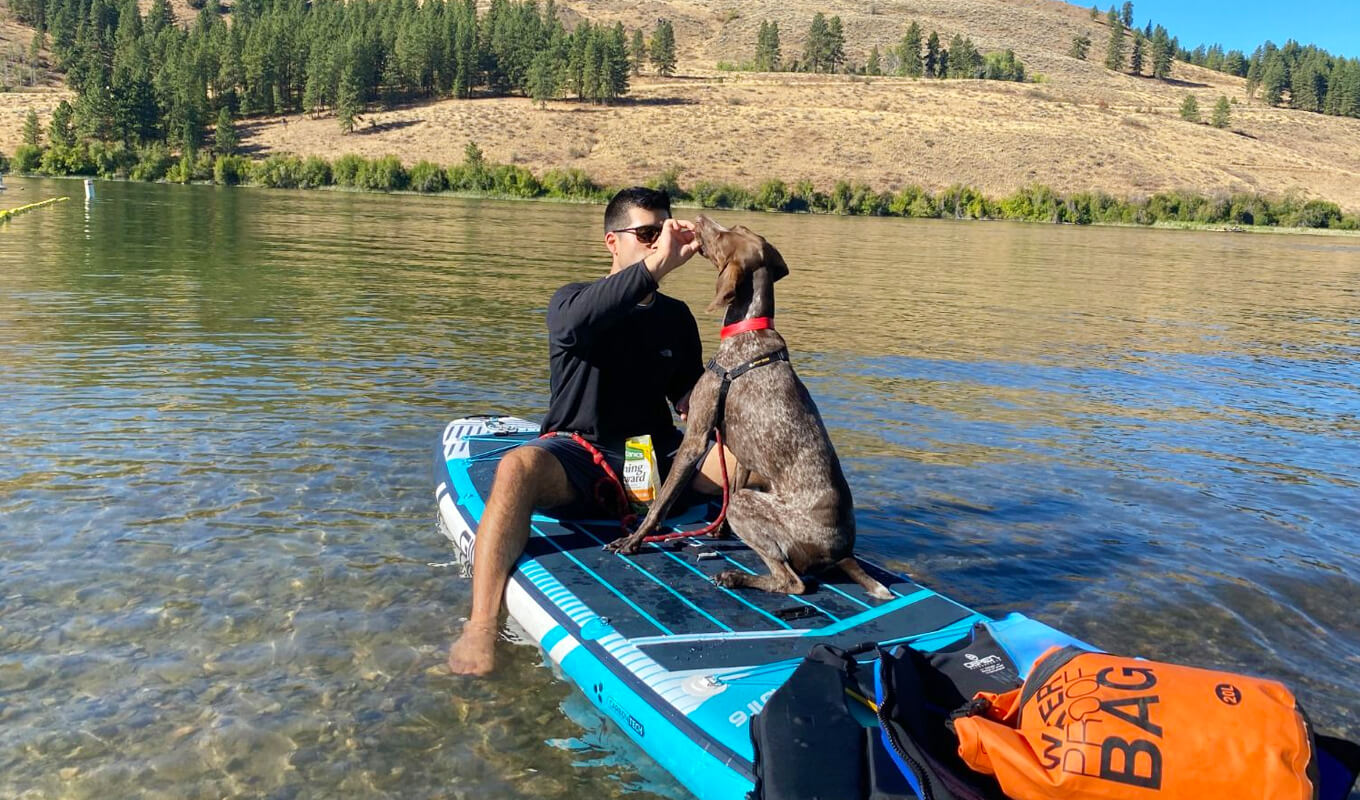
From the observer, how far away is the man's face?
6.07m

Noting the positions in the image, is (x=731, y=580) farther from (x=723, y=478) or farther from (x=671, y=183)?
(x=671, y=183)

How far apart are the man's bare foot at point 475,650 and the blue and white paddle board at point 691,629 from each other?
0.19m

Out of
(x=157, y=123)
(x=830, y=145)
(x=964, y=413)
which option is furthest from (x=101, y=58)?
(x=964, y=413)

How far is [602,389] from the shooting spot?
21.1 ft

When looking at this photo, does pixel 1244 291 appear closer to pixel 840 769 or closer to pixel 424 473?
pixel 424 473

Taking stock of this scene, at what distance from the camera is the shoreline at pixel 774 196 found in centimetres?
7806

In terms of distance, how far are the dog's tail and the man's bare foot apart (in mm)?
1979

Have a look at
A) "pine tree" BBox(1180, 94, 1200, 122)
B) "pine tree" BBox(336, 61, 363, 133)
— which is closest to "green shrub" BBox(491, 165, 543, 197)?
"pine tree" BBox(336, 61, 363, 133)

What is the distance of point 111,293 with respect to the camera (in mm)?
18703

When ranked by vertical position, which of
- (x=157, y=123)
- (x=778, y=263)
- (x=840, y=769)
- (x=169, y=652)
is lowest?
(x=169, y=652)

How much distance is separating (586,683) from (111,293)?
1744 cm

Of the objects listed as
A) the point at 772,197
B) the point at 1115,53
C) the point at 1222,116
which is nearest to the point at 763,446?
the point at 772,197

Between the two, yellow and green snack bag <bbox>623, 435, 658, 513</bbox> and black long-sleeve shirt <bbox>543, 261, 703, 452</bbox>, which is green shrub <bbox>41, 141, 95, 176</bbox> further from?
yellow and green snack bag <bbox>623, 435, 658, 513</bbox>

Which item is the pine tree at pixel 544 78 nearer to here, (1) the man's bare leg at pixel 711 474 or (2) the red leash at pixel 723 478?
(1) the man's bare leg at pixel 711 474
